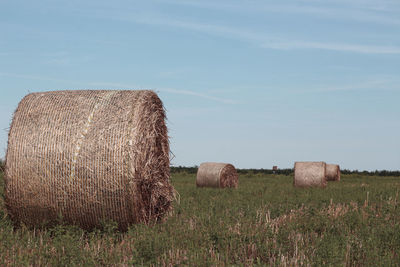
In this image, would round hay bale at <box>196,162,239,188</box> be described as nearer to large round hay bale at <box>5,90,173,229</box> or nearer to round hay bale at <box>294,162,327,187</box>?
round hay bale at <box>294,162,327,187</box>

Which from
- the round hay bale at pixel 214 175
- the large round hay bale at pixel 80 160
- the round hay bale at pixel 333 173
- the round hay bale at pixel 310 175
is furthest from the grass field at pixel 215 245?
the round hay bale at pixel 333 173

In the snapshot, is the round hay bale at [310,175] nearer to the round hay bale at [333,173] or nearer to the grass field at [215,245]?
the round hay bale at [333,173]

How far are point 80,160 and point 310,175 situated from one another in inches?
601

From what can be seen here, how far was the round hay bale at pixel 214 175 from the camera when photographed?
2042cm

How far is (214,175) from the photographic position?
20.5 meters

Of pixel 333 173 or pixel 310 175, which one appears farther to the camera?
pixel 333 173

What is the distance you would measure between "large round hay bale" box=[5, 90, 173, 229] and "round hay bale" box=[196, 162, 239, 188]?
11899mm

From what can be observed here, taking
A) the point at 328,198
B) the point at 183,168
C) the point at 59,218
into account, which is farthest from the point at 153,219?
the point at 183,168

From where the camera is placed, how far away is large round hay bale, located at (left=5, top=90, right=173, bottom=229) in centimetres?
772

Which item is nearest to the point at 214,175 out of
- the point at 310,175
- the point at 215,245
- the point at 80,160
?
the point at 310,175

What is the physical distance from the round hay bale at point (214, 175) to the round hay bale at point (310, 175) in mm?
3128

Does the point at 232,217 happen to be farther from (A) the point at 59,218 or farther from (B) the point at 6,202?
(B) the point at 6,202

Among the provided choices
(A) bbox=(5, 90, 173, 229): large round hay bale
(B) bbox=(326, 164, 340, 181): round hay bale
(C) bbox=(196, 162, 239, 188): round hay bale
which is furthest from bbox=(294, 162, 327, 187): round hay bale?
(A) bbox=(5, 90, 173, 229): large round hay bale

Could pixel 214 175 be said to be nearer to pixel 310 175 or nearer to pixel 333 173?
pixel 310 175
